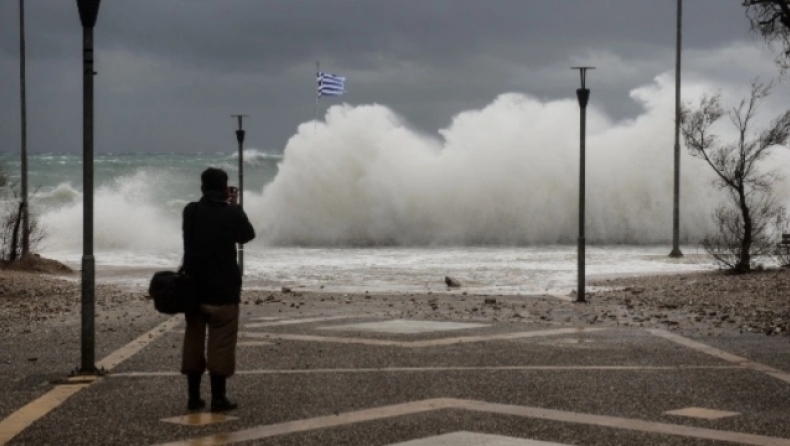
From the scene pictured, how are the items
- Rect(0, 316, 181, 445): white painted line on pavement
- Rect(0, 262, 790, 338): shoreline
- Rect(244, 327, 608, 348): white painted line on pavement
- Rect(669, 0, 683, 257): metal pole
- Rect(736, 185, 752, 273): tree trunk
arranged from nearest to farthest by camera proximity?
Rect(0, 316, 181, 445): white painted line on pavement → Rect(244, 327, 608, 348): white painted line on pavement → Rect(0, 262, 790, 338): shoreline → Rect(736, 185, 752, 273): tree trunk → Rect(669, 0, 683, 257): metal pole

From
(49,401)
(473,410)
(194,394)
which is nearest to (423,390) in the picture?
(473,410)

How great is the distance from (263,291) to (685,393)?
51.0ft

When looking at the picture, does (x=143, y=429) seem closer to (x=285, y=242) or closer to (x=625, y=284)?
(x=625, y=284)

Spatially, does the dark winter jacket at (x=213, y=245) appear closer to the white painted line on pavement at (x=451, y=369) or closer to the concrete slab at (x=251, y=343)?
the white painted line on pavement at (x=451, y=369)

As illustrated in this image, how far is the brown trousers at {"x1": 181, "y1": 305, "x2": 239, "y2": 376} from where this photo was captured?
32.9 feet

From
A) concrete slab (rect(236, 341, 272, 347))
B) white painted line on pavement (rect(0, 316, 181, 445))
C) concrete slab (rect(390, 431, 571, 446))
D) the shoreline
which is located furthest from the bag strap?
the shoreline

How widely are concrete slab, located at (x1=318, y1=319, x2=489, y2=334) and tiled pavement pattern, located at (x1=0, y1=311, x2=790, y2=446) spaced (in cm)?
88

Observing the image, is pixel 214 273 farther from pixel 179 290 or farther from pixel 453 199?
pixel 453 199

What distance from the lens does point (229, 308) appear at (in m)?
10.1

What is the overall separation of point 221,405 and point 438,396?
182cm

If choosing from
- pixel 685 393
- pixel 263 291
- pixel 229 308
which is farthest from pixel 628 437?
pixel 263 291

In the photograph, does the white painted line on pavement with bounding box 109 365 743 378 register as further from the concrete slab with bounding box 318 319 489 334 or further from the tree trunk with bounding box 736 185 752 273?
the tree trunk with bounding box 736 185 752 273

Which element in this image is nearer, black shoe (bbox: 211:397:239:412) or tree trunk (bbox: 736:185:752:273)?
black shoe (bbox: 211:397:239:412)

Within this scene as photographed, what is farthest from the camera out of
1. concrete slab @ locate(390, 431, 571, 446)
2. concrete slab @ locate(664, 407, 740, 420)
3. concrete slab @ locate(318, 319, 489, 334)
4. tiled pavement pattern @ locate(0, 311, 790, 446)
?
concrete slab @ locate(318, 319, 489, 334)
